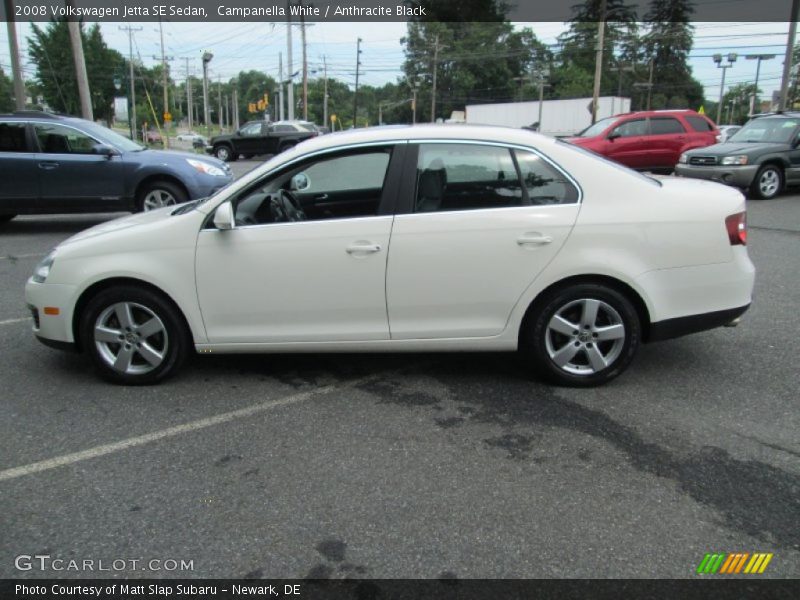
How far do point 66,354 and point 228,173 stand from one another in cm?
593

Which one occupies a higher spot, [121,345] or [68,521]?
[121,345]

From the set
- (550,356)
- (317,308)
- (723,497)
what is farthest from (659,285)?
(317,308)

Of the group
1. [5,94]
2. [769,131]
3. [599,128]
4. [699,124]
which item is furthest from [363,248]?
[5,94]

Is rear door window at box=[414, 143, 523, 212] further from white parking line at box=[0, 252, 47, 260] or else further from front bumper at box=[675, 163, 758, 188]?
front bumper at box=[675, 163, 758, 188]

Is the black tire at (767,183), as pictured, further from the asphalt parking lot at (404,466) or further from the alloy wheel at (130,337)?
the alloy wheel at (130,337)

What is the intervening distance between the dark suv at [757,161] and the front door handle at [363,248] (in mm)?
11018

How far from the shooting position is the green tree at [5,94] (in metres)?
63.2

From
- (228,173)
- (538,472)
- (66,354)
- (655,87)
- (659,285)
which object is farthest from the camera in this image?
(655,87)

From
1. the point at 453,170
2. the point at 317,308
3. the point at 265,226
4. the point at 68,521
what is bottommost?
the point at 68,521

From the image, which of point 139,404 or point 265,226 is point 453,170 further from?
point 139,404

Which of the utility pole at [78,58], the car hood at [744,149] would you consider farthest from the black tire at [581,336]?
the utility pole at [78,58]

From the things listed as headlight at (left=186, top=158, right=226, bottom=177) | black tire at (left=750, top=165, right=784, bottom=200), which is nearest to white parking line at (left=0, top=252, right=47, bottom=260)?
headlight at (left=186, top=158, right=226, bottom=177)

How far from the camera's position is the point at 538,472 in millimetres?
3166

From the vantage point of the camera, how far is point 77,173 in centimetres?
951
